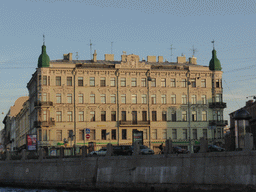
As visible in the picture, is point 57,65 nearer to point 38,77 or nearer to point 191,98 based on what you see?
point 38,77

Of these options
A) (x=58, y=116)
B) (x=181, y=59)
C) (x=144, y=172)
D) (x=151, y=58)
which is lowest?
(x=144, y=172)

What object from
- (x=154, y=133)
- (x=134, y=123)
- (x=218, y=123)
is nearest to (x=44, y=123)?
(x=134, y=123)

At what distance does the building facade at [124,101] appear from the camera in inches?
3474

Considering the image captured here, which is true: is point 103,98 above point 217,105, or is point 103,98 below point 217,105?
above

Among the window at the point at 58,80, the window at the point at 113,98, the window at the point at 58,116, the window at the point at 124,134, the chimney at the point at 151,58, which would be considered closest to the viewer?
the window at the point at 58,116

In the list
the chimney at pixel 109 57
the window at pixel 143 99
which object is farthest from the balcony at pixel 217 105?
the chimney at pixel 109 57

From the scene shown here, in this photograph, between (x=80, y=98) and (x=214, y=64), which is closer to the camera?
(x=80, y=98)

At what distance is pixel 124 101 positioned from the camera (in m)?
A: 91.0

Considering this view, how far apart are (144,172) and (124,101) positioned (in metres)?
45.2

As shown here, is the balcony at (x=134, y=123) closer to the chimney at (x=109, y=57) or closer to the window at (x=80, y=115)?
the window at (x=80, y=115)

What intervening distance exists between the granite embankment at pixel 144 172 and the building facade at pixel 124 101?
1040 inches

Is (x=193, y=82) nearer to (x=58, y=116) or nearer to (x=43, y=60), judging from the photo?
(x=58, y=116)

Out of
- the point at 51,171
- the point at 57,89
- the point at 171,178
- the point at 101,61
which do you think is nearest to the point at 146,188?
the point at 171,178

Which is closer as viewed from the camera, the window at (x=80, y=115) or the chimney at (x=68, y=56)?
the window at (x=80, y=115)
